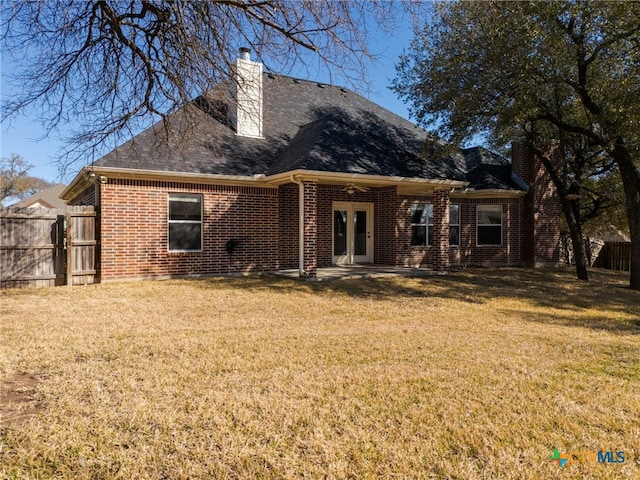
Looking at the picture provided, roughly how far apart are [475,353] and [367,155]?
28.7 feet

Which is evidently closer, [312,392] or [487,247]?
[312,392]

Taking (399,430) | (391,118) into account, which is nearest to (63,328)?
(399,430)

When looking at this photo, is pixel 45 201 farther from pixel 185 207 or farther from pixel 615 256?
pixel 615 256

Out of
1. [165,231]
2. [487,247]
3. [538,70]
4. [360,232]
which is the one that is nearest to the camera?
[538,70]

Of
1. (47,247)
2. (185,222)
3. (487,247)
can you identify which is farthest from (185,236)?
(487,247)

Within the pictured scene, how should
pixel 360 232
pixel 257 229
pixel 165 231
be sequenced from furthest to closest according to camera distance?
1. pixel 360 232
2. pixel 257 229
3. pixel 165 231

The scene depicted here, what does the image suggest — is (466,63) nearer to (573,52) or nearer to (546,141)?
(573,52)

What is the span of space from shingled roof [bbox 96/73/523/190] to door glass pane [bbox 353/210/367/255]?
2747 millimetres

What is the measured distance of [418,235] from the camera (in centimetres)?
1587

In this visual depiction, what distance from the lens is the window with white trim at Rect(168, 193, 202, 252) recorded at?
39.2 ft

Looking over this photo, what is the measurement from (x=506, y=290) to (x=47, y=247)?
1182 cm

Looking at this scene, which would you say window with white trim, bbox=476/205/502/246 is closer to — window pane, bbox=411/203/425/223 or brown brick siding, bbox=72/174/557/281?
brown brick siding, bbox=72/174/557/281

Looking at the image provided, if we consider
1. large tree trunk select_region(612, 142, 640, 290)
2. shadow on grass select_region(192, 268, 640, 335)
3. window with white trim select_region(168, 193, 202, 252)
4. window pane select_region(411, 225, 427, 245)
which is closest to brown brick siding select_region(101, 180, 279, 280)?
window with white trim select_region(168, 193, 202, 252)

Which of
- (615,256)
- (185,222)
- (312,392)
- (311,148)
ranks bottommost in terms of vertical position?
(312,392)
